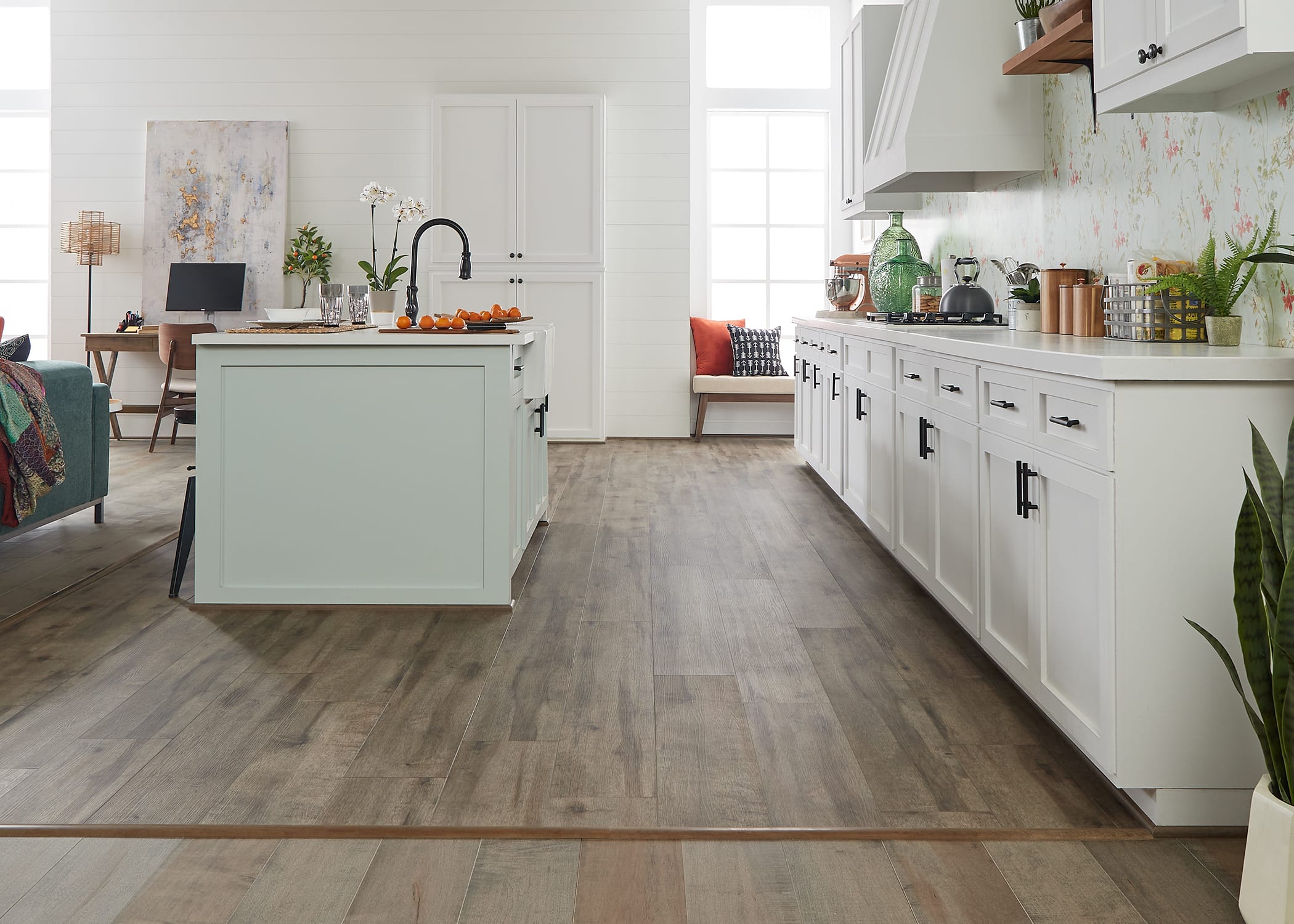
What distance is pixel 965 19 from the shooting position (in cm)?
407

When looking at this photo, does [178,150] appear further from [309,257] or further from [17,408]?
[17,408]

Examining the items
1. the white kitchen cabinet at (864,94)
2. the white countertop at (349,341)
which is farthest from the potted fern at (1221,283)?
the white kitchen cabinet at (864,94)

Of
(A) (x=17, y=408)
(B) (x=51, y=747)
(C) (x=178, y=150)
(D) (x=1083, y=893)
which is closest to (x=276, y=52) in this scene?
(C) (x=178, y=150)

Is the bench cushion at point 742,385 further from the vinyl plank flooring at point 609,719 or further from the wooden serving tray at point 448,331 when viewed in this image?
the vinyl plank flooring at point 609,719

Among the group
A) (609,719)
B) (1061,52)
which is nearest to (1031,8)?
(1061,52)

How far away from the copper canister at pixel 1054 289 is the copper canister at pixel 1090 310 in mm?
227

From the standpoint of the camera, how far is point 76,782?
206cm

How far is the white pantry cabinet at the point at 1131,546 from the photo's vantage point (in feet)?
6.14

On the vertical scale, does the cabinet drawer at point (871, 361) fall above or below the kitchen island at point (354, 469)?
above

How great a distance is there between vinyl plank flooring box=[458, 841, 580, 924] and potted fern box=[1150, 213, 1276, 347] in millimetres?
1841

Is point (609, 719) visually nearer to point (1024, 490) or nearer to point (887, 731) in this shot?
point (887, 731)

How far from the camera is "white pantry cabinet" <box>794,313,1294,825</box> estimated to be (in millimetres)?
1870

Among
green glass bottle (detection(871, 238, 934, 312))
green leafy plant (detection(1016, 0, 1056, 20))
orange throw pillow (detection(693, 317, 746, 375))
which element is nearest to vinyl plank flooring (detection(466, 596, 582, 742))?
green leafy plant (detection(1016, 0, 1056, 20))

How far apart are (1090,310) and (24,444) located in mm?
3487
